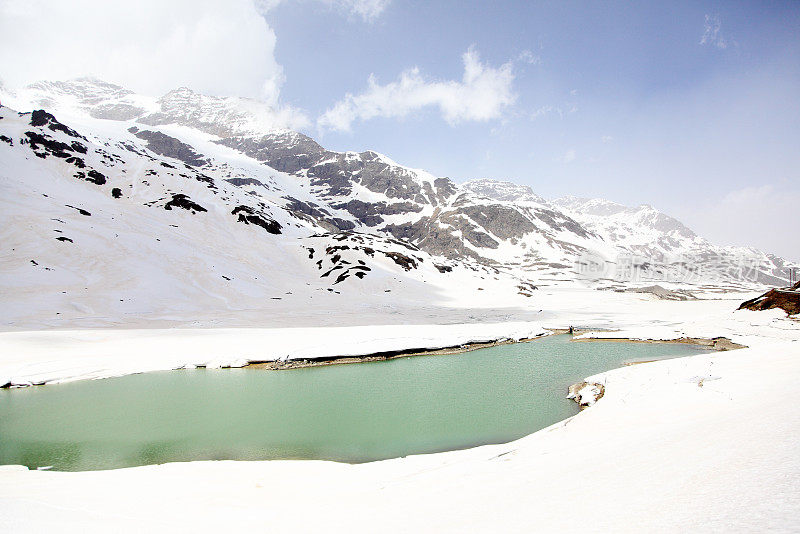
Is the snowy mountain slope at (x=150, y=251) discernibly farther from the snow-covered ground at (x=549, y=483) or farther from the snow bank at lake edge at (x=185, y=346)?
the snow-covered ground at (x=549, y=483)

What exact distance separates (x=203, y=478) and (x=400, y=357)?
20.9m

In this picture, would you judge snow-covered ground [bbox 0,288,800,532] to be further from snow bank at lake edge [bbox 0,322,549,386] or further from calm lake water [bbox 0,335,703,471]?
snow bank at lake edge [bbox 0,322,549,386]

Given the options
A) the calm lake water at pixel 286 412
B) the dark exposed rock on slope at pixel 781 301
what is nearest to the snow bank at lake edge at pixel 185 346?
the calm lake water at pixel 286 412

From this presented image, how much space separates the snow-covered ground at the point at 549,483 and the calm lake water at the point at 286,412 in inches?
83.8

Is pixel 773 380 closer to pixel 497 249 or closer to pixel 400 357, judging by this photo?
pixel 400 357

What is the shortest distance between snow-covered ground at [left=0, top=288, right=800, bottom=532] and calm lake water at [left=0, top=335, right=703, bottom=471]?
2.13 m

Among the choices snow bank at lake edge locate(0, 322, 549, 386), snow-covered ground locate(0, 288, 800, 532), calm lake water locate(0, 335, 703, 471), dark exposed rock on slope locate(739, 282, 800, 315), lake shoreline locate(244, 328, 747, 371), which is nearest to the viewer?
snow-covered ground locate(0, 288, 800, 532)

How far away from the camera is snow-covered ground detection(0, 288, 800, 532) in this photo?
410cm

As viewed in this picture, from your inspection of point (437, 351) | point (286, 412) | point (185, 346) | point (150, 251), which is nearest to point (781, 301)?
point (437, 351)

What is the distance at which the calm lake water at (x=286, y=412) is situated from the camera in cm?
1461

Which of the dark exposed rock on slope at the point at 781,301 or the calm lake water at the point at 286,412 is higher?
the dark exposed rock on slope at the point at 781,301

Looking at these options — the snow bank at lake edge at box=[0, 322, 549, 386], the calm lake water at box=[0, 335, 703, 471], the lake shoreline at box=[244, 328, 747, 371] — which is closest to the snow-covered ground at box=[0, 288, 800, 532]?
the calm lake water at box=[0, 335, 703, 471]

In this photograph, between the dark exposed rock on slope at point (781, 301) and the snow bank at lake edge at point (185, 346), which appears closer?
the snow bank at lake edge at point (185, 346)

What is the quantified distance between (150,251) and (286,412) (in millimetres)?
54465
